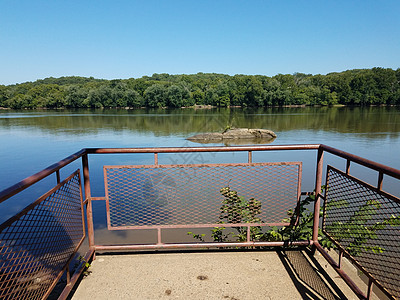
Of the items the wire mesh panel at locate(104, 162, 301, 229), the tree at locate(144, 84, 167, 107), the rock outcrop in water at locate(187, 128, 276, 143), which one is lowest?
the rock outcrop in water at locate(187, 128, 276, 143)

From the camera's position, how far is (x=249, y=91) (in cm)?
10794

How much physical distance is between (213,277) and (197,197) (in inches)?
151

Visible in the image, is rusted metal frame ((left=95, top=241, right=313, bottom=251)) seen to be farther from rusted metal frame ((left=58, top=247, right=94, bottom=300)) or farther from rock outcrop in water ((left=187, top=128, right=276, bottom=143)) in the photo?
rock outcrop in water ((left=187, top=128, right=276, bottom=143))

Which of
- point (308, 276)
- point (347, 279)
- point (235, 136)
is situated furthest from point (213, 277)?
point (235, 136)

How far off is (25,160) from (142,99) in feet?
308

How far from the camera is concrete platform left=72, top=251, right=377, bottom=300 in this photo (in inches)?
102

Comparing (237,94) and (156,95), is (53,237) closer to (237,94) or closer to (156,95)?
(156,95)

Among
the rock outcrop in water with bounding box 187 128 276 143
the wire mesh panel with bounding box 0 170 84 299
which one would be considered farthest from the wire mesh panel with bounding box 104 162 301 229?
the rock outcrop in water with bounding box 187 128 276 143

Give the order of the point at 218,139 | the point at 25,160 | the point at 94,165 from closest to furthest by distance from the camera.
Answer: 1. the point at 94,165
2. the point at 25,160
3. the point at 218,139

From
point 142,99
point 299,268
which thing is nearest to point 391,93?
point 142,99

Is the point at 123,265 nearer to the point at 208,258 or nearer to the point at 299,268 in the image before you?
the point at 208,258

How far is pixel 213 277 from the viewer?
2852 mm

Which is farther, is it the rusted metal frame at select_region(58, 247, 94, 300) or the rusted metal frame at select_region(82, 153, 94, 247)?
the rusted metal frame at select_region(82, 153, 94, 247)

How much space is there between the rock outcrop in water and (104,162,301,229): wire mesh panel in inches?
658
